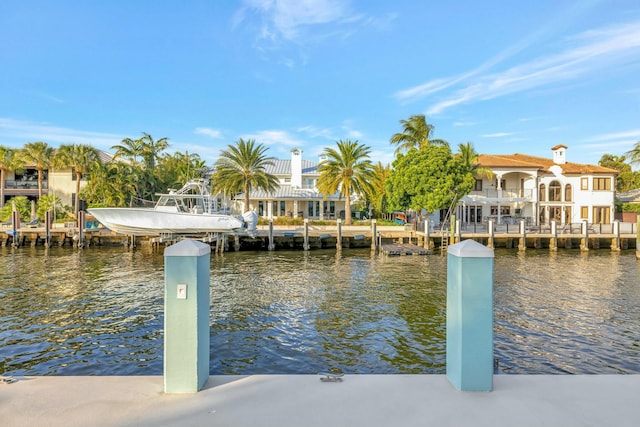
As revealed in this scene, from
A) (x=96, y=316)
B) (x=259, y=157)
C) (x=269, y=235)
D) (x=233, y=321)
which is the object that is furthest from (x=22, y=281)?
(x=259, y=157)

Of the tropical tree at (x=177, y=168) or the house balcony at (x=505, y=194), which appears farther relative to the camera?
the tropical tree at (x=177, y=168)

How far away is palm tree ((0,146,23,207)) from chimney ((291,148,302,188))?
31.6 meters

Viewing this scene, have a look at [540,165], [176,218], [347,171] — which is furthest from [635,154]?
[176,218]

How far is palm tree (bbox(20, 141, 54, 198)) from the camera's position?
1805 inches

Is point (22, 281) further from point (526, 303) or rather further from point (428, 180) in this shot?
point (428, 180)

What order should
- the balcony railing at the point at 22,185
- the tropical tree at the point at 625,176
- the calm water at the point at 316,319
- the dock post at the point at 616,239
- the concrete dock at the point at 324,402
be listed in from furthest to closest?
the tropical tree at the point at 625,176 → the balcony railing at the point at 22,185 → the dock post at the point at 616,239 → the calm water at the point at 316,319 → the concrete dock at the point at 324,402

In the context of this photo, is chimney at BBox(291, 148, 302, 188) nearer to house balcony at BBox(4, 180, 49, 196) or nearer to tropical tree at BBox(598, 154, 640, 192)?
house balcony at BBox(4, 180, 49, 196)

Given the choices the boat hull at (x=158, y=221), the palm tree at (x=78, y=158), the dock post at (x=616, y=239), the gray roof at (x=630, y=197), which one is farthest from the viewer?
the gray roof at (x=630, y=197)

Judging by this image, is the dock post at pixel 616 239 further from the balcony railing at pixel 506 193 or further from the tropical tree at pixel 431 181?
the tropical tree at pixel 431 181

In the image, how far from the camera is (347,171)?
38312 mm

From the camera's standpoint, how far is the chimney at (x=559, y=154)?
43969 millimetres

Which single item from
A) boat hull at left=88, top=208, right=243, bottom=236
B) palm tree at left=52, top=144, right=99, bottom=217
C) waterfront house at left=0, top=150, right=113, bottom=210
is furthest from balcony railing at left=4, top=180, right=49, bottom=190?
boat hull at left=88, top=208, right=243, bottom=236

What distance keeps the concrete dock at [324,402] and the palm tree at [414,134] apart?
38942 mm

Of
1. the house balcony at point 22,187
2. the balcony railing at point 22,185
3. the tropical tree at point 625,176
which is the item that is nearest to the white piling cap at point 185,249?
the house balcony at point 22,187
